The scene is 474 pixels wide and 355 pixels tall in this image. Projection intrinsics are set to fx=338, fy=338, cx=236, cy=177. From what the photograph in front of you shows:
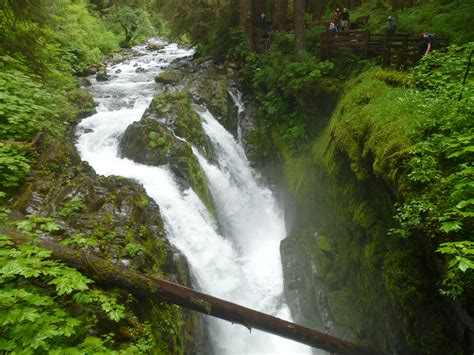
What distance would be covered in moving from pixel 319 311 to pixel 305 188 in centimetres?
405

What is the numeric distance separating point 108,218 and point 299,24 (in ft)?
37.7

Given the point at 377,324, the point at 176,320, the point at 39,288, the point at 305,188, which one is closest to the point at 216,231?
the point at 305,188

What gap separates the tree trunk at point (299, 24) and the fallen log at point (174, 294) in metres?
11.4

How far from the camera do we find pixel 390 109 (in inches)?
270

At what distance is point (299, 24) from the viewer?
1394cm

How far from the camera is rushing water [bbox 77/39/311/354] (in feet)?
29.6

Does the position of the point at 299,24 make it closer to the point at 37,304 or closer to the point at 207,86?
the point at 207,86

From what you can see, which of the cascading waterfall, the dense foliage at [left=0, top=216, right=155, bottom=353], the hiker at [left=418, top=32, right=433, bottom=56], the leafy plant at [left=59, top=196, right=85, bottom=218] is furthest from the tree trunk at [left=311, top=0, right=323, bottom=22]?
the dense foliage at [left=0, top=216, right=155, bottom=353]

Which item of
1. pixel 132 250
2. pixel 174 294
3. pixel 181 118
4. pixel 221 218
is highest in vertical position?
Answer: pixel 132 250

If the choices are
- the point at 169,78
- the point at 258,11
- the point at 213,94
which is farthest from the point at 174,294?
the point at 258,11

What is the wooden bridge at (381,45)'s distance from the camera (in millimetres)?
10688

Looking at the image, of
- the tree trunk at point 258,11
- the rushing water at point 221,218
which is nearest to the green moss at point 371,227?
the rushing water at point 221,218

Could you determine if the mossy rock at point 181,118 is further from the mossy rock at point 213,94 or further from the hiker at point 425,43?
the hiker at point 425,43

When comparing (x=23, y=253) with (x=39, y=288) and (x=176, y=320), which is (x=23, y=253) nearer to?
(x=39, y=288)
